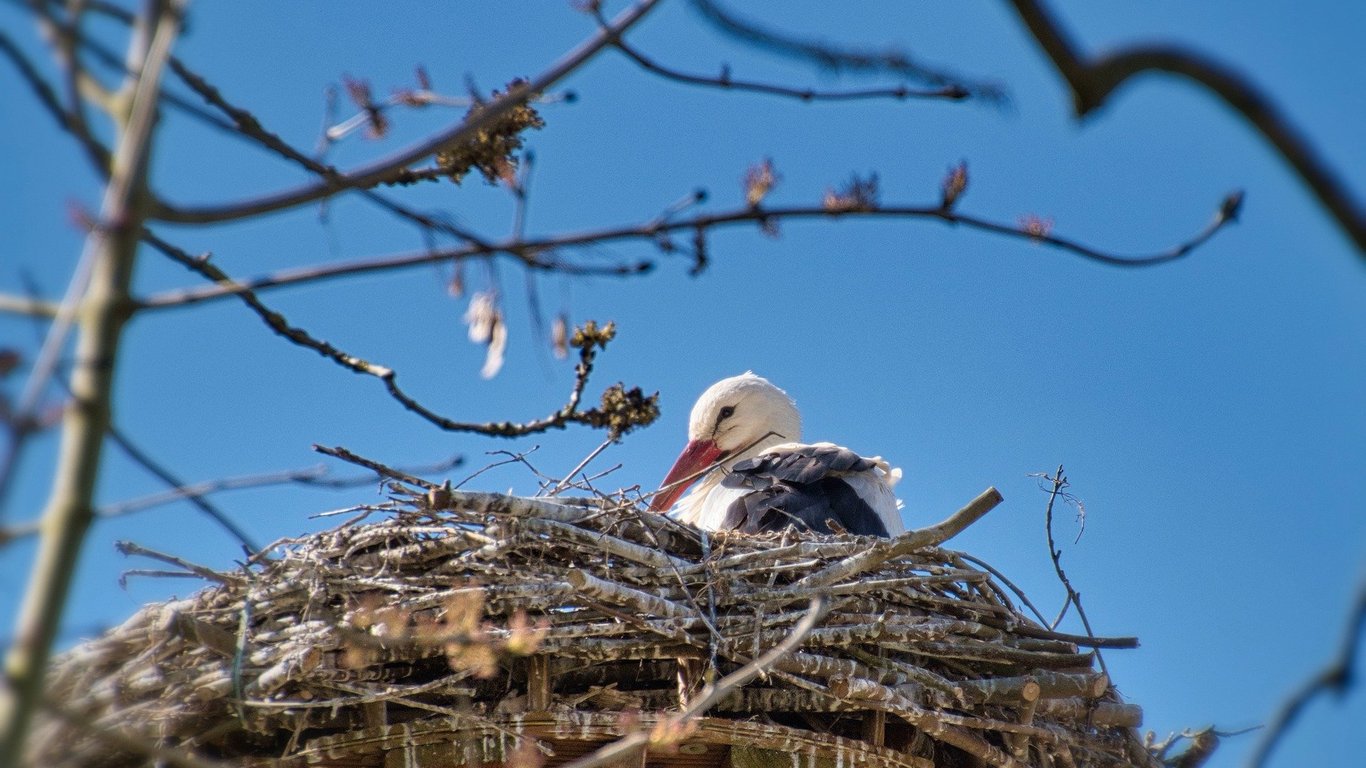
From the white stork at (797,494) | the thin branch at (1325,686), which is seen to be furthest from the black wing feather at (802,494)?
the thin branch at (1325,686)

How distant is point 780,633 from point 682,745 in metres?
0.40

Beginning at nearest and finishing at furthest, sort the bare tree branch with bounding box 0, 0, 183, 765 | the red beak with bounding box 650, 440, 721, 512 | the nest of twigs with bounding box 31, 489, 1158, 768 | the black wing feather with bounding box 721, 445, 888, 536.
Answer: the bare tree branch with bounding box 0, 0, 183, 765
the nest of twigs with bounding box 31, 489, 1158, 768
the black wing feather with bounding box 721, 445, 888, 536
the red beak with bounding box 650, 440, 721, 512

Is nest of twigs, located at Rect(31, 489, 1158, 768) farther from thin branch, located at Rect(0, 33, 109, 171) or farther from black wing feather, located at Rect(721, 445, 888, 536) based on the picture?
thin branch, located at Rect(0, 33, 109, 171)

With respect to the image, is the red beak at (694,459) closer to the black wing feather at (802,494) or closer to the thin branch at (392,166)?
the black wing feather at (802,494)

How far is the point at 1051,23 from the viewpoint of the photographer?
1377 millimetres

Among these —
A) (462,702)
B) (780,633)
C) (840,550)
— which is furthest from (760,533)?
(462,702)

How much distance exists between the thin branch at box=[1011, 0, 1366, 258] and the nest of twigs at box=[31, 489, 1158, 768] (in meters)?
2.21

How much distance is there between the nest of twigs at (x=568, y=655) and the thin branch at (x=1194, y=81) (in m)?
2.21

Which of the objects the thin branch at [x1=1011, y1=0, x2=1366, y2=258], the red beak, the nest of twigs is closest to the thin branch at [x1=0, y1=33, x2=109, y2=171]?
the thin branch at [x1=1011, y1=0, x2=1366, y2=258]

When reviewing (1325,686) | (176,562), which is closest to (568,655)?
(176,562)

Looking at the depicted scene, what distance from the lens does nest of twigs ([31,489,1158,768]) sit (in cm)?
366

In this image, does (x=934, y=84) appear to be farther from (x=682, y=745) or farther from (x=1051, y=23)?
(x=682, y=745)

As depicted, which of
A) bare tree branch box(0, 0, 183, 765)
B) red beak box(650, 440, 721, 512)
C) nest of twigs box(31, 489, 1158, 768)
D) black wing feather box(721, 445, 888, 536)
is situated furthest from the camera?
red beak box(650, 440, 721, 512)

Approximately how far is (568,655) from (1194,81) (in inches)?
113
